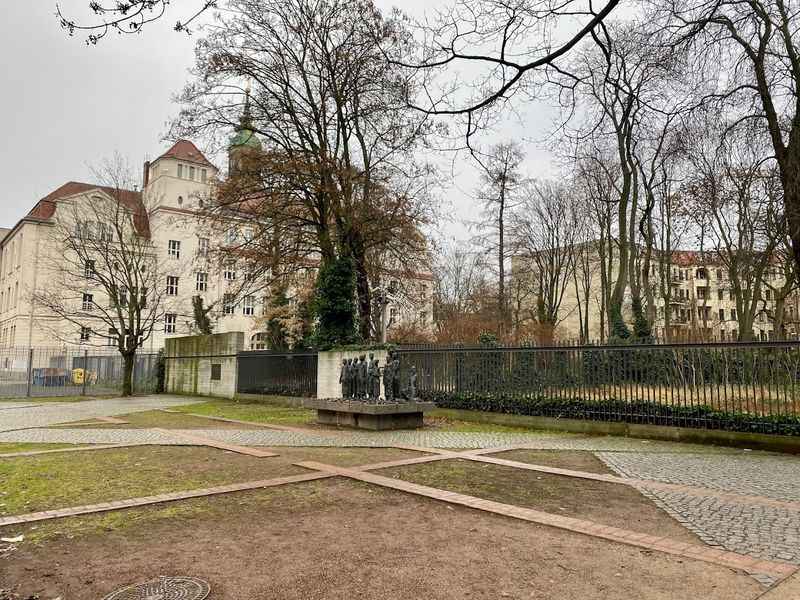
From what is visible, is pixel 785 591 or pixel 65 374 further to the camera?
pixel 65 374

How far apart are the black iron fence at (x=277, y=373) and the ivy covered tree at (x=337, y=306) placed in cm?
104

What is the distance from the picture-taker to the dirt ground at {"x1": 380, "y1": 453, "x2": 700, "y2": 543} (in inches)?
233

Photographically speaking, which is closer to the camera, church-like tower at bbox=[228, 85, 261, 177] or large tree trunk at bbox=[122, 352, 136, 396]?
church-like tower at bbox=[228, 85, 261, 177]

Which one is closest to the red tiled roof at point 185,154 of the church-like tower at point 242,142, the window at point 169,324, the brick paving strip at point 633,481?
the window at point 169,324

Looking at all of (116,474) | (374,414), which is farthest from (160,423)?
(116,474)

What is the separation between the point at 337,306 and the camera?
2247 cm

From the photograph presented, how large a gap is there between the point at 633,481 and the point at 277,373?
17505 millimetres

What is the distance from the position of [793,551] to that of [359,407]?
32.6 feet

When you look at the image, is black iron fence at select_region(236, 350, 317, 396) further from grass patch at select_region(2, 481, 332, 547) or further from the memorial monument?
grass patch at select_region(2, 481, 332, 547)

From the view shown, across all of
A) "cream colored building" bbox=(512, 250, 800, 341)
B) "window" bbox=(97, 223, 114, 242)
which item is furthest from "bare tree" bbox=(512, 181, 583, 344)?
"window" bbox=(97, 223, 114, 242)

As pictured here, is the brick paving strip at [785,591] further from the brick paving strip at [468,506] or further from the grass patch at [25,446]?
the grass patch at [25,446]

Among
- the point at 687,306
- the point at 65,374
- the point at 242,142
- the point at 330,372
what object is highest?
the point at 242,142

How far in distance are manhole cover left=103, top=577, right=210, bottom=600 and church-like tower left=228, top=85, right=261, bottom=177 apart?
2032 centimetres

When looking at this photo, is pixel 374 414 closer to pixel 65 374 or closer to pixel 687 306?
pixel 65 374
